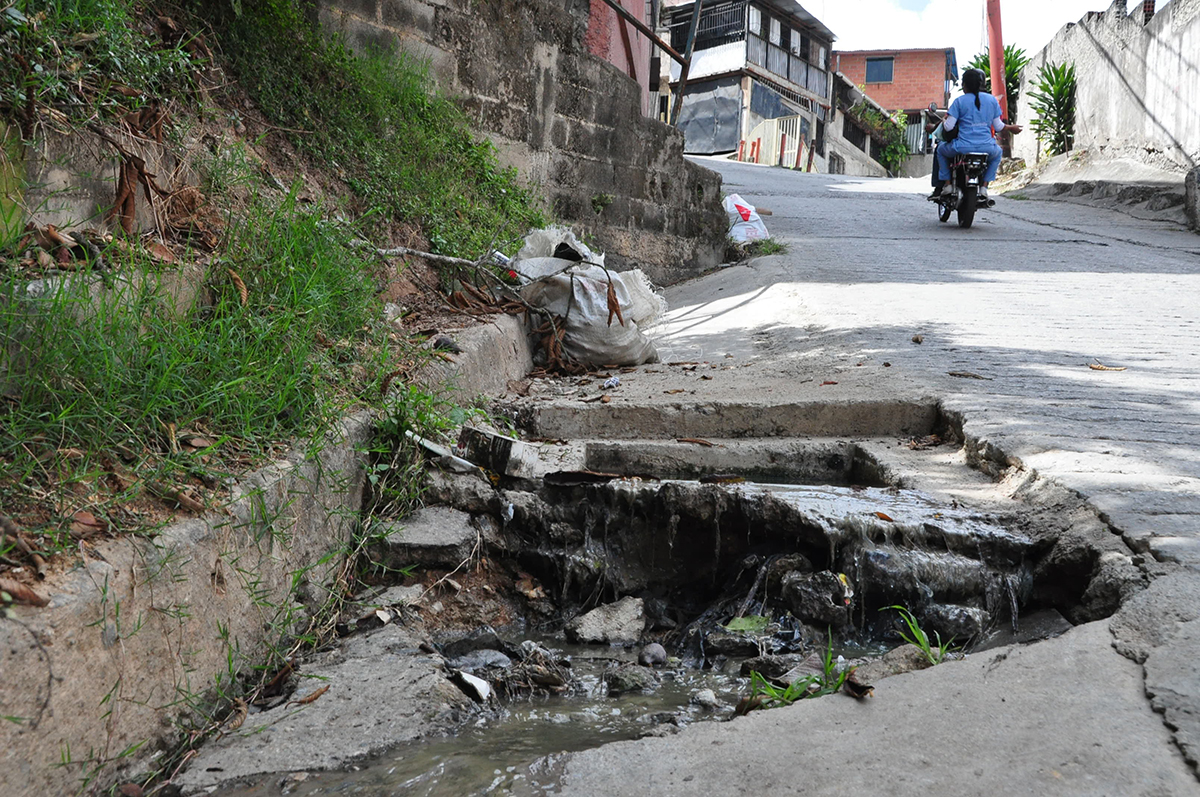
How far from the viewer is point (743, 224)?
374 inches

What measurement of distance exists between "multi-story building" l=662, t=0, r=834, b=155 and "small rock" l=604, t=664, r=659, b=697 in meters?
27.3

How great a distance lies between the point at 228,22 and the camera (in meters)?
4.44

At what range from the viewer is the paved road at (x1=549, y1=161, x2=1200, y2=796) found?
1448 mm

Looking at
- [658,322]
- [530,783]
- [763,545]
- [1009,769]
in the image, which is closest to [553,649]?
[763,545]

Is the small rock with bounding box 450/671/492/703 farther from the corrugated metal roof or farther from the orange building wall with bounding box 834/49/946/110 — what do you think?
the orange building wall with bounding box 834/49/946/110

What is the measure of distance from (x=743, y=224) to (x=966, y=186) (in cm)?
285

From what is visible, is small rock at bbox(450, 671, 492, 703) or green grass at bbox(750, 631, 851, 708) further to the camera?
small rock at bbox(450, 671, 492, 703)

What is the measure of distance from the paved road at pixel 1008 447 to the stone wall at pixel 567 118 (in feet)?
2.18

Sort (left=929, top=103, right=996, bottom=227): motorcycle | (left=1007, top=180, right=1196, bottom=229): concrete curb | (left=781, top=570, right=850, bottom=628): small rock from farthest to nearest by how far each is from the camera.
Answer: (left=1007, top=180, right=1196, bottom=229): concrete curb, (left=929, top=103, right=996, bottom=227): motorcycle, (left=781, top=570, right=850, bottom=628): small rock

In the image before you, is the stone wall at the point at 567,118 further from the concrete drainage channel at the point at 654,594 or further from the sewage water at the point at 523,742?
the sewage water at the point at 523,742

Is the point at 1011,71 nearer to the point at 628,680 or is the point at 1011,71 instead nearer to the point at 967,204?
the point at 967,204

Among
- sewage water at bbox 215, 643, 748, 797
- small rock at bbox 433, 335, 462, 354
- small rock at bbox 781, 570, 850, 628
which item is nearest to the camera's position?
sewage water at bbox 215, 643, 748, 797

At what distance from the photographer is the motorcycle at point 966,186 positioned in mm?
10148

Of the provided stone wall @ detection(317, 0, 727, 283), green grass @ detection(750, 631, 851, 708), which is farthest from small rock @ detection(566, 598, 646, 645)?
stone wall @ detection(317, 0, 727, 283)
